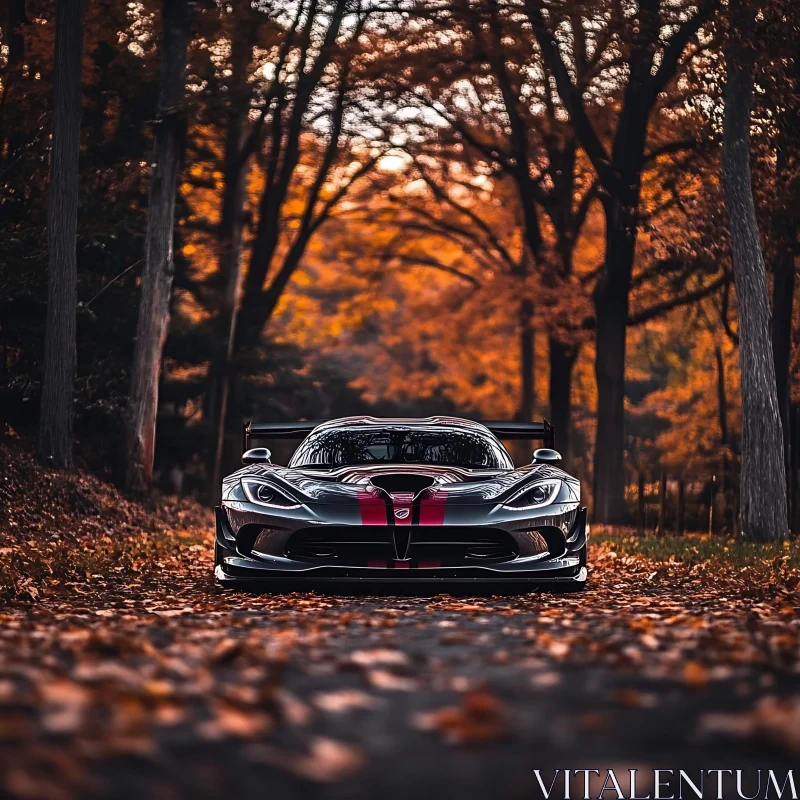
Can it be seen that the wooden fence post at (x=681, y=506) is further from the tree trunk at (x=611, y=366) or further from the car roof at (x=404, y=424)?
the car roof at (x=404, y=424)

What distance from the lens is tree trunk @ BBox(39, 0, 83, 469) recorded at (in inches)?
731

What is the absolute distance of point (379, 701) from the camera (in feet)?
16.2

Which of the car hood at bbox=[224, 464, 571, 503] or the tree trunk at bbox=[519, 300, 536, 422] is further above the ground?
the tree trunk at bbox=[519, 300, 536, 422]

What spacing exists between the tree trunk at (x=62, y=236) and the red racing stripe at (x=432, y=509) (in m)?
10.8

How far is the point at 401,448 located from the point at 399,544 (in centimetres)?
243

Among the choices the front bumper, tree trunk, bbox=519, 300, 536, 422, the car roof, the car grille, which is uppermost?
tree trunk, bbox=519, 300, 536, 422

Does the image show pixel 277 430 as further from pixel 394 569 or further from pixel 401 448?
pixel 394 569

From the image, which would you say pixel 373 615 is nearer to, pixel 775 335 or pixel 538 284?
pixel 775 335

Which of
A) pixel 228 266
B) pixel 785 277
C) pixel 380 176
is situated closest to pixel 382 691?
pixel 785 277

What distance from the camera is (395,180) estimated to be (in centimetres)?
3525

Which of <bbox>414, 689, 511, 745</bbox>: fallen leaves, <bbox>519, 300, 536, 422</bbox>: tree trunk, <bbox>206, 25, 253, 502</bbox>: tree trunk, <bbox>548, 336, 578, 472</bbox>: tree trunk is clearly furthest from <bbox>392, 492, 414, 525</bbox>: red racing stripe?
<bbox>519, 300, 536, 422</bbox>: tree trunk

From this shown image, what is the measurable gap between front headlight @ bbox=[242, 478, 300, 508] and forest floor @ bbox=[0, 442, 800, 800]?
72 cm

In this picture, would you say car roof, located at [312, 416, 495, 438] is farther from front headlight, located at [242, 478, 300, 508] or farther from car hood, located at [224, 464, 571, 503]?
front headlight, located at [242, 478, 300, 508]

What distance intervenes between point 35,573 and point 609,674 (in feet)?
24.7
